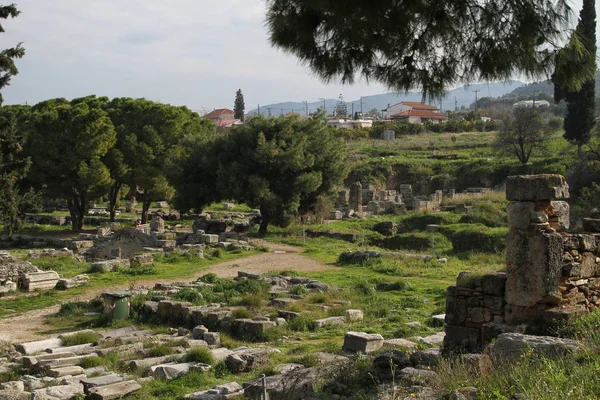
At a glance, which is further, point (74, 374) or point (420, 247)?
point (420, 247)

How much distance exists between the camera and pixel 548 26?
850 cm

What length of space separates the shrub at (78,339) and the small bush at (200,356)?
2.57m

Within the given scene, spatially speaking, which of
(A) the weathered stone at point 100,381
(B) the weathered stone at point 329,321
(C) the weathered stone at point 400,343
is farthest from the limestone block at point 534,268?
(A) the weathered stone at point 100,381

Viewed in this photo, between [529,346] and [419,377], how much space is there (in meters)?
1.24

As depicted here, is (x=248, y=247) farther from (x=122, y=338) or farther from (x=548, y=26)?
(x=548, y=26)

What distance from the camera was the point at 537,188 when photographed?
409 inches

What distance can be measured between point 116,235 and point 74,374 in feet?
52.4

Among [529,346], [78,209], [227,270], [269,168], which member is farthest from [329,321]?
[78,209]

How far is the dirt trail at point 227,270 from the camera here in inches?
585

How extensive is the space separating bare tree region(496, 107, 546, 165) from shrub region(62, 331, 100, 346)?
121ft

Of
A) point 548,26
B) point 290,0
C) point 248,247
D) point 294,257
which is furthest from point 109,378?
point 248,247

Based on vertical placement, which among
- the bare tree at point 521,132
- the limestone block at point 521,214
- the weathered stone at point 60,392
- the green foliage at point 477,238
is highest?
the bare tree at point 521,132

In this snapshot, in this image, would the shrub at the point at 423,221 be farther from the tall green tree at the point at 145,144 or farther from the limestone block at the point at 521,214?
the limestone block at the point at 521,214

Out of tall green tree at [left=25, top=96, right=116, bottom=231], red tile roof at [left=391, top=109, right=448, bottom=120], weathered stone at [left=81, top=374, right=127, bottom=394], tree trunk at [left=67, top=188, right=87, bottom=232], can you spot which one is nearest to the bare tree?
tall green tree at [left=25, top=96, right=116, bottom=231]
